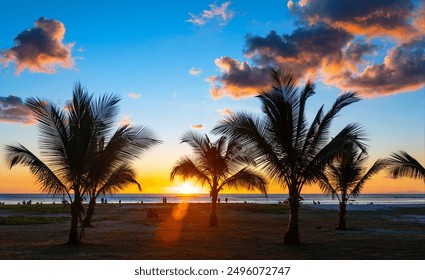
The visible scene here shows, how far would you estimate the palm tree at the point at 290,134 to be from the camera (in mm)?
14820

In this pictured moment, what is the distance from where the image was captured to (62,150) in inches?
581

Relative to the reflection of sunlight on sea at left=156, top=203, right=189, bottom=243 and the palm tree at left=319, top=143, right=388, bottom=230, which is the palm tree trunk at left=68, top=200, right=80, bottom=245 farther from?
the palm tree at left=319, top=143, right=388, bottom=230

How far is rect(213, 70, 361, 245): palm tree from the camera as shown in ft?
48.6

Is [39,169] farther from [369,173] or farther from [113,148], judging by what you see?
[369,173]

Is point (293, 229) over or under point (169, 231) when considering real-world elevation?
over

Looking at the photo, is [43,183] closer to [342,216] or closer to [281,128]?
[281,128]

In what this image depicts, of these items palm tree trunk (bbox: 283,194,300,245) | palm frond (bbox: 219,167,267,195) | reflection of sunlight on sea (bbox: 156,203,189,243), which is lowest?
reflection of sunlight on sea (bbox: 156,203,189,243)

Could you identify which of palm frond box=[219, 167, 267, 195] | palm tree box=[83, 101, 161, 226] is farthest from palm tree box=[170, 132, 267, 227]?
palm tree box=[83, 101, 161, 226]

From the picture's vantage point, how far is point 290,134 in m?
14.8

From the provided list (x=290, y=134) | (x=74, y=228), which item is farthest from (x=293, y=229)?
(x=74, y=228)

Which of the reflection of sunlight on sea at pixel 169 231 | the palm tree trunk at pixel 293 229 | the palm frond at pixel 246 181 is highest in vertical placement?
the palm frond at pixel 246 181

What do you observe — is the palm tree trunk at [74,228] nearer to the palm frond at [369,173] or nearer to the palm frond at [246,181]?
the palm frond at [246,181]

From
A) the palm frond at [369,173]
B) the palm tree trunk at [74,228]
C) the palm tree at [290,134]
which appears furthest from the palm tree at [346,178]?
the palm tree trunk at [74,228]
